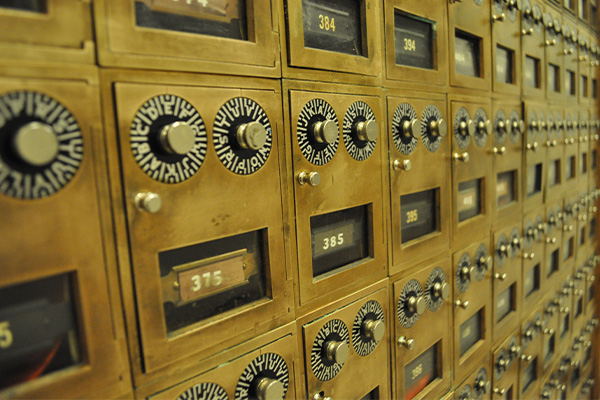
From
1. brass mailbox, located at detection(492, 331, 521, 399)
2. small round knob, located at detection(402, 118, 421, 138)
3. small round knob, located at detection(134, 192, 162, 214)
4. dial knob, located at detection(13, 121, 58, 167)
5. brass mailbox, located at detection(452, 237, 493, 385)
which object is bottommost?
brass mailbox, located at detection(492, 331, 521, 399)

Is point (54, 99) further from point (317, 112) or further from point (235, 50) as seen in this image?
point (317, 112)

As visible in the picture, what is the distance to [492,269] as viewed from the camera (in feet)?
4.88

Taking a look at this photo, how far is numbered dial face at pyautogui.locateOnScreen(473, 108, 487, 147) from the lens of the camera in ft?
4.30

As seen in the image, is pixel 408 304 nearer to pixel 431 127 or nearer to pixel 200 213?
pixel 431 127

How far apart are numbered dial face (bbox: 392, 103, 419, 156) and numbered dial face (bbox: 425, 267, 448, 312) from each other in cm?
40

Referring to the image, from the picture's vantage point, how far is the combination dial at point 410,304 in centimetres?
109

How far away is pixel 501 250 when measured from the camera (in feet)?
4.95

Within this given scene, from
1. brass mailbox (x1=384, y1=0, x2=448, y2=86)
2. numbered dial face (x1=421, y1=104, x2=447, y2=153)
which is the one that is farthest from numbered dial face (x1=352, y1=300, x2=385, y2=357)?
brass mailbox (x1=384, y1=0, x2=448, y2=86)

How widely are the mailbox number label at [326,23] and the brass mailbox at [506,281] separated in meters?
1.03

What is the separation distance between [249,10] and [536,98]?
1.49 metres

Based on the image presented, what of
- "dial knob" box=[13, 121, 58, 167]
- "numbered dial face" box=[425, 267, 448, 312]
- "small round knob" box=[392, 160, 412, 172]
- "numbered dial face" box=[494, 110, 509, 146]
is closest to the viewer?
"dial knob" box=[13, 121, 58, 167]

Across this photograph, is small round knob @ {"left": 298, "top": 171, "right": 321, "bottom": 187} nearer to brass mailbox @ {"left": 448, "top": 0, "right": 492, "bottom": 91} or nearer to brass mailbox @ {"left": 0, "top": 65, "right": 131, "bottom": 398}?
brass mailbox @ {"left": 0, "top": 65, "right": 131, "bottom": 398}

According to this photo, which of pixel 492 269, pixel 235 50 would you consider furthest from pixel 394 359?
pixel 235 50

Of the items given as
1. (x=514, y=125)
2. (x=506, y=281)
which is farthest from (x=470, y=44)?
(x=506, y=281)
